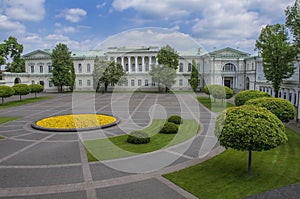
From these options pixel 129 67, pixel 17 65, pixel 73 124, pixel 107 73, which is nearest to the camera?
pixel 73 124

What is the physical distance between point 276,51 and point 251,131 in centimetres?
2600

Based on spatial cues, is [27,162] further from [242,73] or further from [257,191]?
[242,73]

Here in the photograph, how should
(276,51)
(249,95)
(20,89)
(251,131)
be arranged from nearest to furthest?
(251,131)
(249,95)
(276,51)
(20,89)

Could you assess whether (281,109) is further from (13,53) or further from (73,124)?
(13,53)

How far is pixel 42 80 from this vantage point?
72250 millimetres

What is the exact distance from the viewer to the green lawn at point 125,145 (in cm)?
1484

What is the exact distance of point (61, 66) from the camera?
6338cm

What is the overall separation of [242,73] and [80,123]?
5077cm

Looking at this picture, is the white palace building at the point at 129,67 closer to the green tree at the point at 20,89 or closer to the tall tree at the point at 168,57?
the tall tree at the point at 168,57

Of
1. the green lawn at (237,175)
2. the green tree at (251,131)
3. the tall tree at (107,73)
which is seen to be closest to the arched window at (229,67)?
the tall tree at (107,73)

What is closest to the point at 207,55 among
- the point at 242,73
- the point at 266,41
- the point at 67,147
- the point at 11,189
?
the point at 242,73

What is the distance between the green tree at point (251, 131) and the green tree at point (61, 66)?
197ft

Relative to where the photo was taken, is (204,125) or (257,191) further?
(204,125)

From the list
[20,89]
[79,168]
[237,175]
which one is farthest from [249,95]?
[20,89]
